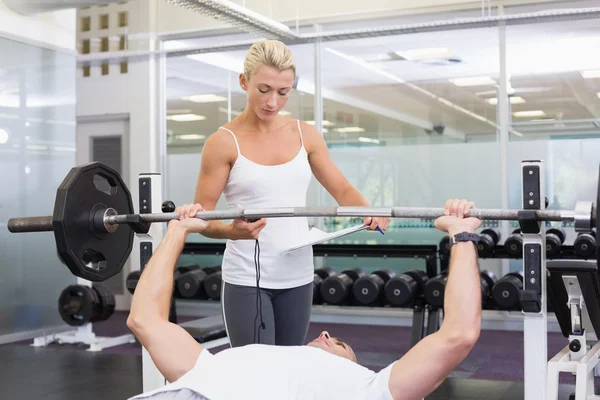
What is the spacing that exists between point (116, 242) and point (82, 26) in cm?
552

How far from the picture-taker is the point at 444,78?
5.84m

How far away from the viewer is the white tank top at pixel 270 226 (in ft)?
6.59

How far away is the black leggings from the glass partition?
387cm

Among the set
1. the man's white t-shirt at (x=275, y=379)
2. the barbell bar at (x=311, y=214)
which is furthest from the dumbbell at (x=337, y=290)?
the man's white t-shirt at (x=275, y=379)

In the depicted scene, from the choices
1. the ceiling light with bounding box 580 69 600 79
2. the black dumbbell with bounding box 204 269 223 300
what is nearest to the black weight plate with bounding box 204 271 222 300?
the black dumbbell with bounding box 204 269 223 300

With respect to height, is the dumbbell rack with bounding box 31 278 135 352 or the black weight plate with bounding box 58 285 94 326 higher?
the black weight plate with bounding box 58 285 94 326

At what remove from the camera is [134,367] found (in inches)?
178

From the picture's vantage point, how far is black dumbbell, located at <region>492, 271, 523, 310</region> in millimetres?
4559

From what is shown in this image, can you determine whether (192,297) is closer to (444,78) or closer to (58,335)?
(58,335)

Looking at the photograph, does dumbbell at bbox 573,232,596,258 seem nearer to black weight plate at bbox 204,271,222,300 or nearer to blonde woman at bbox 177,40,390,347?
black weight plate at bbox 204,271,222,300

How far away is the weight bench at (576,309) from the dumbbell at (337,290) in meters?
2.10

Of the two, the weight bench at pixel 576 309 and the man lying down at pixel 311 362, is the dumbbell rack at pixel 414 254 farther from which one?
the man lying down at pixel 311 362

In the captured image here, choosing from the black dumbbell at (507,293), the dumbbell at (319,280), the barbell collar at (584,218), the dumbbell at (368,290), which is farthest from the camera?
the dumbbell at (319,280)

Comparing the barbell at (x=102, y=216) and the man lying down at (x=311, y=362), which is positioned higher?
the barbell at (x=102, y=216)
